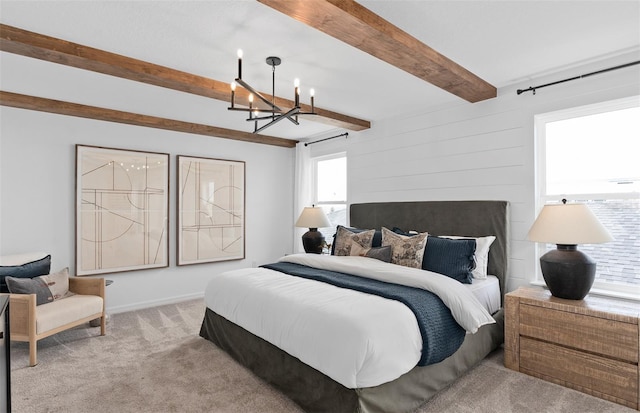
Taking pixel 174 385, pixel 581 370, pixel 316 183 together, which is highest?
pixel 316 183

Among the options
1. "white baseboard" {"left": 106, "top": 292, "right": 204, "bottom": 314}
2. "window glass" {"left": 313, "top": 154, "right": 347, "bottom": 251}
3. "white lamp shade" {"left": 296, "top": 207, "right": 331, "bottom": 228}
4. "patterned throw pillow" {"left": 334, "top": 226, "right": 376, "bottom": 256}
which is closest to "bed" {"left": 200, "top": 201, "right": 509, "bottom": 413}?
"patterned throw pillow" {"left": 334, "top": 226, "right": 376, "bottom": 256}

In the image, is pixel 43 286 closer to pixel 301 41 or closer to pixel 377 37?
pixel 301 41

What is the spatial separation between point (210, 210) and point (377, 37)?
3.78 metres

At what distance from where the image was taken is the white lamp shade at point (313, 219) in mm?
4945

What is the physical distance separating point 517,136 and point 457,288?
71.4 inches

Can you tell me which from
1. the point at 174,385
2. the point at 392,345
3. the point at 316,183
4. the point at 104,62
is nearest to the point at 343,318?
the point at 392,345

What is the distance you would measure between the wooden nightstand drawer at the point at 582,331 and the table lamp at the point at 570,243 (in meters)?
0.21

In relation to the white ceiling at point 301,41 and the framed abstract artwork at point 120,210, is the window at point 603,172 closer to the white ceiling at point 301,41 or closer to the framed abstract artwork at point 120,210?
the white ceiling at point 301,41

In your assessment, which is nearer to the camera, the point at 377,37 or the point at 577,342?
the point at 377,37

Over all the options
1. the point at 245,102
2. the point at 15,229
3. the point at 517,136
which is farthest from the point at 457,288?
the point at 15,229

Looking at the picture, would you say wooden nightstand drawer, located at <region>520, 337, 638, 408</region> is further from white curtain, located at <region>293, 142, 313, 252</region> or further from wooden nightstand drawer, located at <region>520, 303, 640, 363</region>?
white curtain, located at <region>293, 142, 313, 252</region>

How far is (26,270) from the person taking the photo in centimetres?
339

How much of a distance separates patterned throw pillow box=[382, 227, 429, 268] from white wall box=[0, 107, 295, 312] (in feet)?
9.63

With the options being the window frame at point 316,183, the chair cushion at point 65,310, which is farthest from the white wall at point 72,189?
the chair cushion at point 65,310
